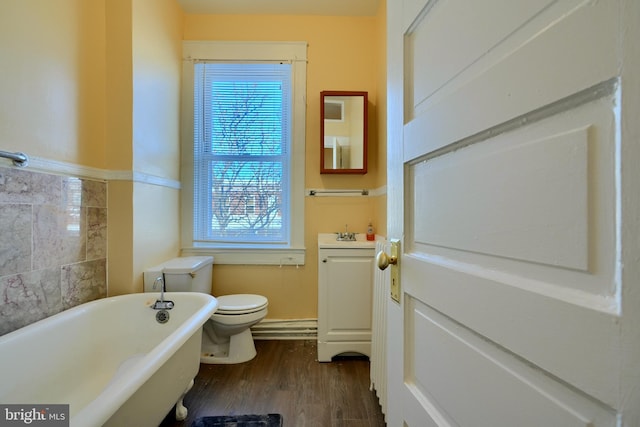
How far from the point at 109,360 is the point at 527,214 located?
1.93 m

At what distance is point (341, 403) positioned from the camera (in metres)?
1.59

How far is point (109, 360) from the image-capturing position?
4.84 feet

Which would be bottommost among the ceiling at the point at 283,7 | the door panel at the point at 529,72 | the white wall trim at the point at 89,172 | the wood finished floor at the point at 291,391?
the wood finished floor at the point at 291,391

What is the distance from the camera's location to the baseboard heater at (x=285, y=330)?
2.37 metres

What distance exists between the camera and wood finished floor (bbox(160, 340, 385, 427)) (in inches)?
58.6

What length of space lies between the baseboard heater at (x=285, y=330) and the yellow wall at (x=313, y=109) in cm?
6

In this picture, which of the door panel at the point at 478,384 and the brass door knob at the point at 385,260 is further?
the brass door knob at the point at 385,260

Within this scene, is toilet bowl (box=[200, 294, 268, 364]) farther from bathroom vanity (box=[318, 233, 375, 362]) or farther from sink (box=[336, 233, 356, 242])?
sink (box=[336, 233, 356, 242])

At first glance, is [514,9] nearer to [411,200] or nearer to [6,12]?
[411,200]

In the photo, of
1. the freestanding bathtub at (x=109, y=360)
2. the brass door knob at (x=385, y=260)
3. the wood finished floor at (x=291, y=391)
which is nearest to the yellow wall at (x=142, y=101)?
the freestanding bathtub at (x=109, y=360)

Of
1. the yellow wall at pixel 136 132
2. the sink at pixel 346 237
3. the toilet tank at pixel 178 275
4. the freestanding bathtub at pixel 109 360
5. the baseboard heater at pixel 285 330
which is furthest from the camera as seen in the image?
the baseboard heater at pixel 285 330

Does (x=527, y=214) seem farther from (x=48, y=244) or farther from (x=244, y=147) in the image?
(x=244, y=147)

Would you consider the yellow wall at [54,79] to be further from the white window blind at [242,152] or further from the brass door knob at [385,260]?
the brass door knob at [385,260]

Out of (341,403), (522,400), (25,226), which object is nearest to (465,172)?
(522,400)
